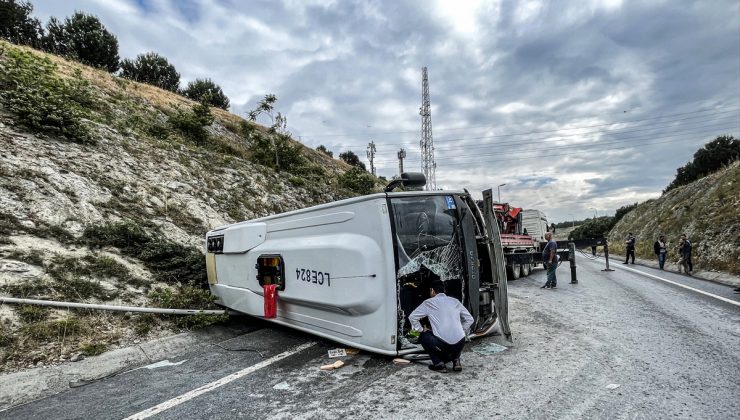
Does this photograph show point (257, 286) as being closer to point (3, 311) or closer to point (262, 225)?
point (262, 225)

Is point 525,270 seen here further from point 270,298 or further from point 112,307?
point 112,307

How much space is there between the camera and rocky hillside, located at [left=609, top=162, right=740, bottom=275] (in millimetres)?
15594

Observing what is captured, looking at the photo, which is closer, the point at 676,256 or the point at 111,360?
the point at 111,360

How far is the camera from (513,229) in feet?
53.3

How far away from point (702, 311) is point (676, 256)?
608 inches

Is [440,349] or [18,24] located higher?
[18,24]

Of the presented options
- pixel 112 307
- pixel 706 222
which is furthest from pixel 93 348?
pixel 706 222

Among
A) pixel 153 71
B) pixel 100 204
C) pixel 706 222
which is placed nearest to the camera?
pixel 100 204

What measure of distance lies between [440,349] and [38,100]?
40.3 feet

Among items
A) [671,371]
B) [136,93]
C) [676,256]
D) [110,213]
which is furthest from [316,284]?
[676,256]

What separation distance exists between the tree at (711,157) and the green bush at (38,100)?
50387mm

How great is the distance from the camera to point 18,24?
2733 cm

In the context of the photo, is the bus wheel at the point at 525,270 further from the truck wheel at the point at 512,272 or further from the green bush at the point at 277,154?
the green bush at the point at 277,154

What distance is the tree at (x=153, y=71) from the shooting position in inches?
1276
